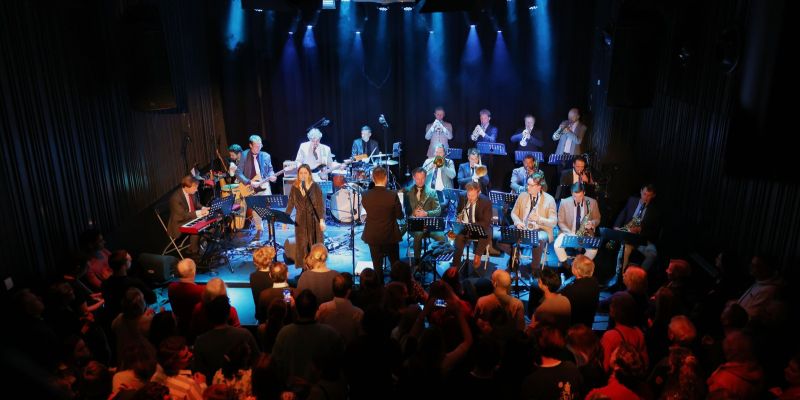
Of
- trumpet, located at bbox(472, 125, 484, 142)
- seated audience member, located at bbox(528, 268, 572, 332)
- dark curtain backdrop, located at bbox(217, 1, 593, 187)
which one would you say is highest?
dark curtain backdrop, located at bbox(217, 1, 593, 187)

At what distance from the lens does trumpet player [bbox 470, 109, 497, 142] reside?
36.3 ft

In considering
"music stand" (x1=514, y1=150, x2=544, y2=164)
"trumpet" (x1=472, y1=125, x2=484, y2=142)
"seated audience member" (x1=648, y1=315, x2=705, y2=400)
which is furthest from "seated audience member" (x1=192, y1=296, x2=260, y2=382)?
"trumpet" (x1=472, y1=125, x2=484, y2=142)

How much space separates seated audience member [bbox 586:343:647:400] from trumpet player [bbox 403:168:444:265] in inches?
182

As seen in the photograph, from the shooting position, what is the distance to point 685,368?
3303mm

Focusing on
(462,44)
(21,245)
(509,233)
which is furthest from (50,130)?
(462,44)

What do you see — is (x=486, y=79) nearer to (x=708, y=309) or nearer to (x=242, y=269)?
(x=242, y=269)

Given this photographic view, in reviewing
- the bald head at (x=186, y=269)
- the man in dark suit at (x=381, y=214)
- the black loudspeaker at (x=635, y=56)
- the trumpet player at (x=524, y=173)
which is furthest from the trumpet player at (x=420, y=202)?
the bald head at (x=186, y=269)

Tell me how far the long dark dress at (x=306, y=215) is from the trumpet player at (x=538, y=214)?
102 inches

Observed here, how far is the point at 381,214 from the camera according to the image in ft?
21.4

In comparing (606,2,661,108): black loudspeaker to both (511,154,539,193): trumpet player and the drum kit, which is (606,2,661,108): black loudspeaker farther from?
→ the drum kit

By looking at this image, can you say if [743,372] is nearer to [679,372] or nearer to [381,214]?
[679,372]

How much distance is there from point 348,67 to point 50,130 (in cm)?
669

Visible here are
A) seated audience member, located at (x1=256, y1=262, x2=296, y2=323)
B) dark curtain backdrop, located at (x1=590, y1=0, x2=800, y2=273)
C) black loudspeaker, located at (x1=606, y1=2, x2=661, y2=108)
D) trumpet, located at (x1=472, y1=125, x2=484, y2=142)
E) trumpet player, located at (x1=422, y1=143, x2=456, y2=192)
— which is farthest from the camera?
trumpet, located at (x1=472, y1=125, x2=484, y2=142)

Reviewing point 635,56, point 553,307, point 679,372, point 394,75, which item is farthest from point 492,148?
point 679,372
